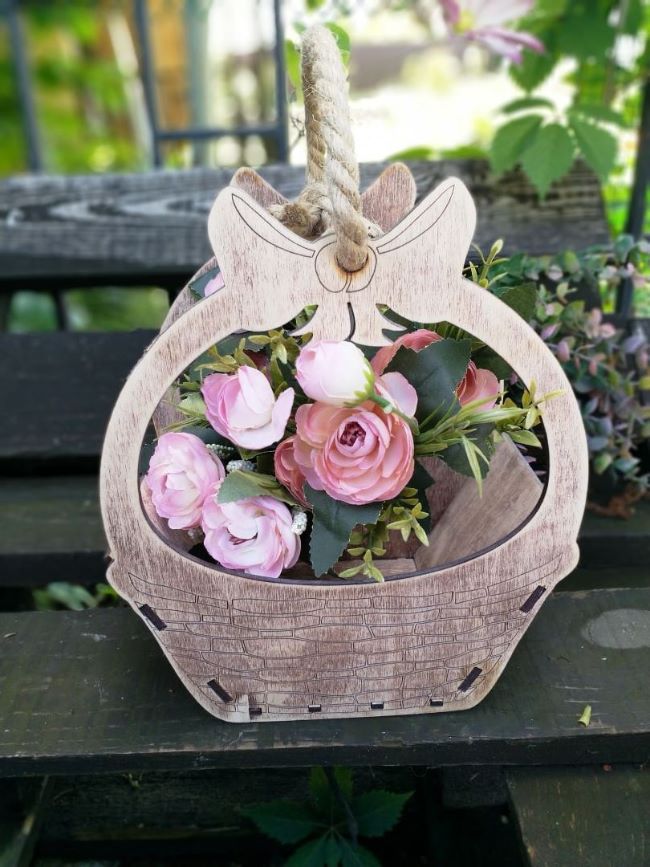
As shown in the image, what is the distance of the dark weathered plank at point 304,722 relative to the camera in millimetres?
749

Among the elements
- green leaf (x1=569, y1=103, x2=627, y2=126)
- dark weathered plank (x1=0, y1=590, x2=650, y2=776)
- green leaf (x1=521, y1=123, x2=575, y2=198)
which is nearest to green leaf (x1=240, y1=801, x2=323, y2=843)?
dark weathered plank (x1=0, y1=590, x2=650, y2=776)

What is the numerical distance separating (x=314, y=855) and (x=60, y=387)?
0.93m

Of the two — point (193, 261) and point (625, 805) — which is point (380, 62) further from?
point (625, 805)

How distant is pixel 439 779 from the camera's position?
1.07 m

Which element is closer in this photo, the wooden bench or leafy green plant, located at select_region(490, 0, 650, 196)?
the wooden bench

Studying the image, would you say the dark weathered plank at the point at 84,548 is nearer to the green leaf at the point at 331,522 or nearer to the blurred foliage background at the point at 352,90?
the blurred foliage background at the point at 352,90

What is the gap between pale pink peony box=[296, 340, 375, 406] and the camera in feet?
1.99

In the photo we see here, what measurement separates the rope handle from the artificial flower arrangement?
9 cm

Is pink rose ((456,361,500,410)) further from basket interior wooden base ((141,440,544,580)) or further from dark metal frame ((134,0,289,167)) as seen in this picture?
dark metal frame ((134,0,289,167))

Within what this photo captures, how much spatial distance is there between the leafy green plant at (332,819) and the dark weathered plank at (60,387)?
729mm

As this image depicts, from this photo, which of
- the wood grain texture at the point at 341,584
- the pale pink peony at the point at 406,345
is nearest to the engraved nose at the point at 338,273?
the wood grain texture at the point at 341,584

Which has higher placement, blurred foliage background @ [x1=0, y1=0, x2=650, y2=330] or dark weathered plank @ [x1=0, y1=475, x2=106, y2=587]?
blurred foliage background @ [x1=0, y1=0, x2=650, y2=330]

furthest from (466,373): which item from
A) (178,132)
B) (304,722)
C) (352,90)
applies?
(352,90)

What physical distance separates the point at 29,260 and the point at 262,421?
105 cm
